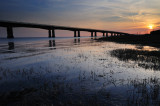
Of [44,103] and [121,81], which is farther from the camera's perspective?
[121,81]

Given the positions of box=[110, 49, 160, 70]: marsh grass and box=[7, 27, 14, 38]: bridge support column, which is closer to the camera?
box=[110, 49, 160, 70]: marsh grass

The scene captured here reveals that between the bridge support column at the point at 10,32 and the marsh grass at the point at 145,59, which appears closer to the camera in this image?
the marsh grass at the point at 145,59

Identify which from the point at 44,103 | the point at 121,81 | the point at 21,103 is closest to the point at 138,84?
the point at 121,81

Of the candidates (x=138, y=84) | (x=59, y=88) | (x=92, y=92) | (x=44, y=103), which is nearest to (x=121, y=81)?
(x=138, y=84)

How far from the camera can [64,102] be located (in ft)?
11.5

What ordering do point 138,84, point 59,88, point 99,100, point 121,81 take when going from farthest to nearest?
point 121,81 → point 138,84 → point 59,88 → point 99,100

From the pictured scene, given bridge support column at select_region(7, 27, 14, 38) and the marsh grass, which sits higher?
bridge support column at select_region(7, 27, 14, 38)

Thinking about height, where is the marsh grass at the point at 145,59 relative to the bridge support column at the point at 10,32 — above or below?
below

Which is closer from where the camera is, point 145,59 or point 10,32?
point 145,59

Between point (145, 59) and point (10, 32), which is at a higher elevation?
point (10, 32)

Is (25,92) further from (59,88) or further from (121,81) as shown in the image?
(121,81)

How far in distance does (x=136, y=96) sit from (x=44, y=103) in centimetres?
366

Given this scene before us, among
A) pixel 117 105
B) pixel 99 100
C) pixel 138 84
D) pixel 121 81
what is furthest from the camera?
pixel 121 81

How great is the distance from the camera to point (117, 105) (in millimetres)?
3379
